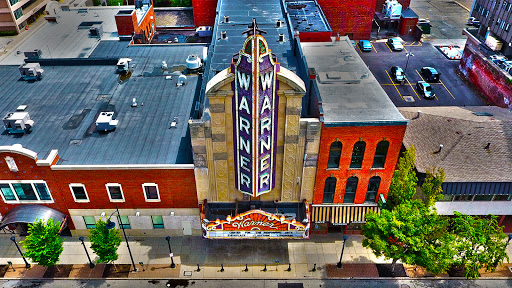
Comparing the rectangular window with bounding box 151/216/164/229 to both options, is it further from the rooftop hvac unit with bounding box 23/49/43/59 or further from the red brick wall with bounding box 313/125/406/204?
the rooftop hvac unit with bounding box 23/49/43/59

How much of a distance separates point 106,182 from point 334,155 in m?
21.9

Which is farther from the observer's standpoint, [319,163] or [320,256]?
[320,256]

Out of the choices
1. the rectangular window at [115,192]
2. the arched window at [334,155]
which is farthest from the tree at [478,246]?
the rectangular window at [115,192]

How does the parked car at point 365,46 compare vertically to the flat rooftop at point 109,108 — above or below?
below

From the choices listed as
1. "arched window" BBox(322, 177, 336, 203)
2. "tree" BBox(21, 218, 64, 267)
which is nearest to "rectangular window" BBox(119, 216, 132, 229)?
"tree" BBox(21, 218, 64, 267)

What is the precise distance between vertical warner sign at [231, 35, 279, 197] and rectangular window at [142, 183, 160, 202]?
852 cm

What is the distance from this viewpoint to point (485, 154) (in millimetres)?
40031

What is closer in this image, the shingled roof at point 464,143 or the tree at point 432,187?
the tree at point 432,187

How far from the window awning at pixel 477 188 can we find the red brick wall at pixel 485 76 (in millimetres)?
26701

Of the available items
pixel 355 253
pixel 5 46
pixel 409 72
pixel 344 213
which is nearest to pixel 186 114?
pixel 344 213

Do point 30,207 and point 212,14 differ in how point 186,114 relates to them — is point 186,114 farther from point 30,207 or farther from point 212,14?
point 212,14

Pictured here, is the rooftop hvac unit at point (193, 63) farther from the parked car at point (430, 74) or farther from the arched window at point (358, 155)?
the parked car at point (430, 74)

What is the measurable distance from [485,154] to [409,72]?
38970 millimetres

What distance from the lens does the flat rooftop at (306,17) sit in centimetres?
5981
